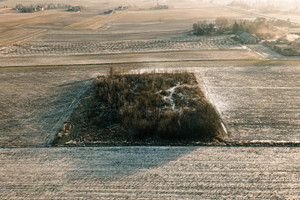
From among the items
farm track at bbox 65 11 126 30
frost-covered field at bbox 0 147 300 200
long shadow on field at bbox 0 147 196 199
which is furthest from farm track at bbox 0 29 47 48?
frost-covered field at bbox 0 147 300 200

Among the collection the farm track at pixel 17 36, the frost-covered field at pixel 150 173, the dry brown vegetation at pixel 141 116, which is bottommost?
the frost-covered field at pixel 150 173

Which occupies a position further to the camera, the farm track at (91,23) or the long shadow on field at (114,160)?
the farm track at (91,23)

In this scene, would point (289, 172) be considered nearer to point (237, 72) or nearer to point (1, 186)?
point (1, 186)

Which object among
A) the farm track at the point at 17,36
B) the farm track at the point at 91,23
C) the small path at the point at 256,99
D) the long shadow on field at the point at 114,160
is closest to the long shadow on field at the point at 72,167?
the long shadow on field at the point at 114,160

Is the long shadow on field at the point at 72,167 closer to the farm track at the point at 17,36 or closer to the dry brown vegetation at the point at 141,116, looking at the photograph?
the dry brown vegetation at the point at 141,116

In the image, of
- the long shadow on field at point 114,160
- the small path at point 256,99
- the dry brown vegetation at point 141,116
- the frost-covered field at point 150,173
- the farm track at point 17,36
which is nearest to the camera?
the frost-covered field at point 150,173

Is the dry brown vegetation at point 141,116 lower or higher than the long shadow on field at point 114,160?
higher

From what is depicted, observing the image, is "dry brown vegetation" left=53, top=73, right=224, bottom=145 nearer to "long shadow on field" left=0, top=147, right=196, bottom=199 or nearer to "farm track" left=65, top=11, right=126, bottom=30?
"long shadow on field" left=0, top=147, right=196, bottom=199

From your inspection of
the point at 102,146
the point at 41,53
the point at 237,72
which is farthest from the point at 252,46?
the point at 41,53

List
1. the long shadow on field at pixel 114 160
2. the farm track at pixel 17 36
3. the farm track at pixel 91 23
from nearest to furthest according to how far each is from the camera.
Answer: the long shadow on field at pixel 114 160 < the farm track at pixel 17 36 < the farm track at pixel 91 23
